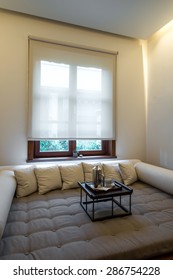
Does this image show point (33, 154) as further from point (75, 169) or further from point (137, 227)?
point (137, 227)

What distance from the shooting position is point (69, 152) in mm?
2936

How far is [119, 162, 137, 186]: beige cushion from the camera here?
8.29 feet

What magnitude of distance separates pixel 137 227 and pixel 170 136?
1722mm

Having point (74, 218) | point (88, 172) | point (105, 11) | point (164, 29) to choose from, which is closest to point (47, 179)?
point (88, 172)

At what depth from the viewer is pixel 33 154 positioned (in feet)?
8.91

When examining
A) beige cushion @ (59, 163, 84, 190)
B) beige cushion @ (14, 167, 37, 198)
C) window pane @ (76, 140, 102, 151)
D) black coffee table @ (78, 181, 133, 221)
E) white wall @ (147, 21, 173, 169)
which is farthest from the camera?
window pane @ (76, 140, 102, 151)

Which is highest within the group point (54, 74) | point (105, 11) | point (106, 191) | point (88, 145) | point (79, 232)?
point (105, 11)

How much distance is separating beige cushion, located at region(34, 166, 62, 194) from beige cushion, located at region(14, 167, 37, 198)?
0.23 ft

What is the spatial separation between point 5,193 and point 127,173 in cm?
164

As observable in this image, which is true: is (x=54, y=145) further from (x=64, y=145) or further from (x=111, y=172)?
(x=111, y=172)

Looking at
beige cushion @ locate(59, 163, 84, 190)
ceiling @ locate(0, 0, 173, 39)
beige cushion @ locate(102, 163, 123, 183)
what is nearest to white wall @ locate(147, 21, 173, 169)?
ceiling @ locate(0, 0, 173, 39)

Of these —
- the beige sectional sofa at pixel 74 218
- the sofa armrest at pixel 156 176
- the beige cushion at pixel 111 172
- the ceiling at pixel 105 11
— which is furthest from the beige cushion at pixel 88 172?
the ceiling at pixel 105 11

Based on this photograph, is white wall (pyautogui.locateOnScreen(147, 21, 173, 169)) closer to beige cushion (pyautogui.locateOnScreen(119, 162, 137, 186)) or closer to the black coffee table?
beige cushion (pyautogui.locateOnScreen(119, 162, 137, 186))
